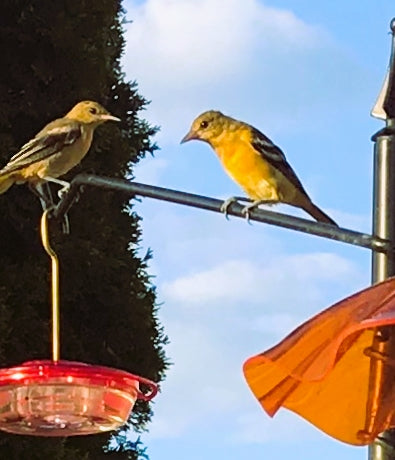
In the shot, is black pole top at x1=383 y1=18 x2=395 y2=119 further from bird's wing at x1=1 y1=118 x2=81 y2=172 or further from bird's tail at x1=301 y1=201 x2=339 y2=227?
bird's wing at x1=1 y1=118 x2=81 y2=172

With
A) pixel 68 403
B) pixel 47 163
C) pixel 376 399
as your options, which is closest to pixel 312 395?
pixel 376 399

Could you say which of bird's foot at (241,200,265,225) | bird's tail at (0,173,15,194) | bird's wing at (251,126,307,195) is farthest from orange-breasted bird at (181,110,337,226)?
bird's foot at (241,200,265,225)

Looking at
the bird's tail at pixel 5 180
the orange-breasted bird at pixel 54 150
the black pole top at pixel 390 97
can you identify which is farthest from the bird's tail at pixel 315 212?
the black pole top at pixel 390 97

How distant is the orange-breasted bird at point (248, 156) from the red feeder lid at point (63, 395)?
1.32 metres

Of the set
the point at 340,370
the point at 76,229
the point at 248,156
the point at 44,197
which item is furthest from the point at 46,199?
the point at 76,229

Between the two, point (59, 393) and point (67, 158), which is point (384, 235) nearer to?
point (59, 393)

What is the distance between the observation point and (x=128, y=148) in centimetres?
776

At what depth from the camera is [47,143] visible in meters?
4.38

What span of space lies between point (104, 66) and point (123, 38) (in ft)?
1.69

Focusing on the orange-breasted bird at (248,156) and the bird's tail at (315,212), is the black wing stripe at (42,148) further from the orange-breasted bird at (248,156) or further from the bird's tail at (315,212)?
the bird's tail at (315,212)

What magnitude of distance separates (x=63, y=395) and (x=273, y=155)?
165 cm

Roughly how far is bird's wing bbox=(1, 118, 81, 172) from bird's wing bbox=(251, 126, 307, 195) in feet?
1.97

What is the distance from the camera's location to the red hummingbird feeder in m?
3.25

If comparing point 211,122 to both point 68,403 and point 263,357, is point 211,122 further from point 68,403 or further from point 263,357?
point 263,357
